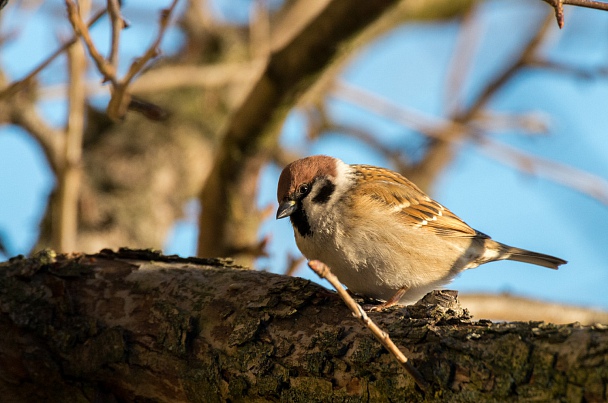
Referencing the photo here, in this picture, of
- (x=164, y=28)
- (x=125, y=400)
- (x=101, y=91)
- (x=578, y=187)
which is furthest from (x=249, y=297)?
(x=578, y=187)

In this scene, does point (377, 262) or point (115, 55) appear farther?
point (377, 262)

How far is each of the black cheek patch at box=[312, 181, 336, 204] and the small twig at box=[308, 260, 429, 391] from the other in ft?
5.47

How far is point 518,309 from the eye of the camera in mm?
4707

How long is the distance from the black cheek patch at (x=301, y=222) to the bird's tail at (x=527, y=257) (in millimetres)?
1233

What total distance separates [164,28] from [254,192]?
1858 millimetres

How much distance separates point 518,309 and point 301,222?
193cm

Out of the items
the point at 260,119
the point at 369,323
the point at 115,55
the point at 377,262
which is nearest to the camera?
the point at 369,323

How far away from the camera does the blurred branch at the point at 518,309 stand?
15.1 ft

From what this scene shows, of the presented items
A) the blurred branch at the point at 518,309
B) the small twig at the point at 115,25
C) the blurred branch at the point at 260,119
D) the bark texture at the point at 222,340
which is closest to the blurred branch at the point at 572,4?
the bark texture at the point at 222,340

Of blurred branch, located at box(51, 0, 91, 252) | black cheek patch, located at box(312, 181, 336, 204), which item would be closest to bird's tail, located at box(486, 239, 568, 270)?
black cheek patch, located at box(312, 181, 336, 204)

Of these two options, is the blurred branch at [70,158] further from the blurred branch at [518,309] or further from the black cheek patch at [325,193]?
the blurred branch at [518,309]

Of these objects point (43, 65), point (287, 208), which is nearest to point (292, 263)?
point (287, 208)

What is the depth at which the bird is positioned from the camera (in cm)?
342

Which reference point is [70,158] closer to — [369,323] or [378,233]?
[378,233]
